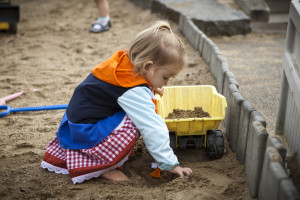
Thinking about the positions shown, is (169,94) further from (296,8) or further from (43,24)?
(43,24)

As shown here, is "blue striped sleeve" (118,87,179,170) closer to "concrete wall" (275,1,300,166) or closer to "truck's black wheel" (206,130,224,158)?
"truck's black wheel" (206,130,224,158)

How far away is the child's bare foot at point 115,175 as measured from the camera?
2158 mm

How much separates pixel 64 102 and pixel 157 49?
1496 mm

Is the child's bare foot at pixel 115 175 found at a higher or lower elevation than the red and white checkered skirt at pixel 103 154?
lower

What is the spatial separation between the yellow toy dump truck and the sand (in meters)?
0.09

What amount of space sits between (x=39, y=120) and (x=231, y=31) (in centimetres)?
327

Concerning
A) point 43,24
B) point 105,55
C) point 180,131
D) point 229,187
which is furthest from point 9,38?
point 229,187

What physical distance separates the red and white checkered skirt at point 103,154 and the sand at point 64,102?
0.23 feet

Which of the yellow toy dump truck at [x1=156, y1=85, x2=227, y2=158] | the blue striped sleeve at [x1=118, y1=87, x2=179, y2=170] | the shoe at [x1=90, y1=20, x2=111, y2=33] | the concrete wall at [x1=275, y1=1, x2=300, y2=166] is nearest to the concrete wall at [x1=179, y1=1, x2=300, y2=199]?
the concrete wall at [x1=275, y1=1, x2=300, y2=166]

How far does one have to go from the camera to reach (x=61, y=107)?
3.07 m

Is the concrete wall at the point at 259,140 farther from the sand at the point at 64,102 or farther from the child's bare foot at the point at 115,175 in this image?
A: the child's bare foot at the point at 115,175

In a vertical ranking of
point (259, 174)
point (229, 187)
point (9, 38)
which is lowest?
point (9, 38)

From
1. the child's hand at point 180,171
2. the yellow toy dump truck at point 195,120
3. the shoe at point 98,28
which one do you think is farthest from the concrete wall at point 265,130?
the shoe at point 98,28

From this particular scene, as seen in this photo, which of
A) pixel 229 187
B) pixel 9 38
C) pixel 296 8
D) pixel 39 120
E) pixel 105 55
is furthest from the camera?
pixel 9 38
